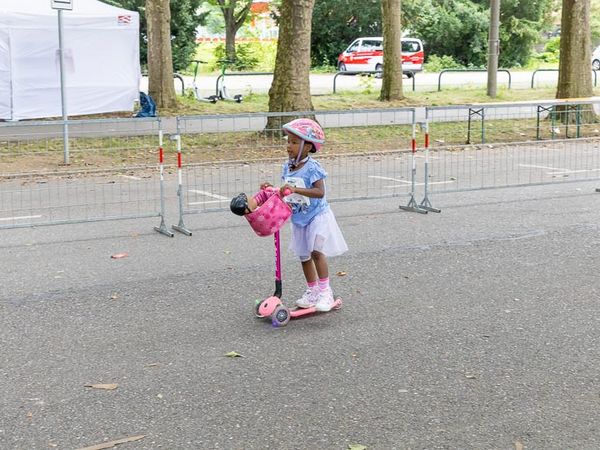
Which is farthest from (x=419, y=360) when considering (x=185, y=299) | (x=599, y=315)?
(x=185, y=299)

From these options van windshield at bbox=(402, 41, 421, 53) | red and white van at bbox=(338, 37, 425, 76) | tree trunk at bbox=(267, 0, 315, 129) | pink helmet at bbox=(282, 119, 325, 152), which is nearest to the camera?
pink helmet at bbox=(282, 119, 325, 152)

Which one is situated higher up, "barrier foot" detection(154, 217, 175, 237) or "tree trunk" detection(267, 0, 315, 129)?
"tree trunk" detection(267, 0, 315, 129)

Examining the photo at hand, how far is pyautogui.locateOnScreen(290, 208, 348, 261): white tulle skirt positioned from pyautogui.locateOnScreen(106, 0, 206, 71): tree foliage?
38.3 metres

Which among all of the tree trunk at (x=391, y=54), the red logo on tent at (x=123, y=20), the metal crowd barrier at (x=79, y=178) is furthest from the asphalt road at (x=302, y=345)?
the tree trunk at (x=391, y=54)

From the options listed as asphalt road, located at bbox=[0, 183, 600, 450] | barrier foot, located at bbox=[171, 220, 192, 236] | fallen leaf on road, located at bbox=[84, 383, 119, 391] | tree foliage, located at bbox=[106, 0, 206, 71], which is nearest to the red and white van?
tree foliage, located at bbox=[106, 0, 206, 71]

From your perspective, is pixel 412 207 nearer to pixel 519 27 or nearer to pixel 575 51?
pixel 575 51

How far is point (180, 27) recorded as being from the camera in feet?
148

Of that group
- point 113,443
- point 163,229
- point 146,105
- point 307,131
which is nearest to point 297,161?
point 307,131

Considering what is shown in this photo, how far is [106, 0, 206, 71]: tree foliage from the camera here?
43938mm

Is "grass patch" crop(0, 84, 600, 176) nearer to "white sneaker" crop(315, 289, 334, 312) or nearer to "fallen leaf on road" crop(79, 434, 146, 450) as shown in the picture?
"white sneaker" crop(315, 289, 334, 312)

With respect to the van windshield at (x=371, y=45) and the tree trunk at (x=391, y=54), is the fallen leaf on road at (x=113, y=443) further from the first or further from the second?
the van windshield at (x=371, y=45)

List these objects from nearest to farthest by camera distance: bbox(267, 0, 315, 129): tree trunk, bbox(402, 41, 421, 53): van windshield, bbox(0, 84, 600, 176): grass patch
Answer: bbox(0, 84, 600, 176): grass patch, bbox(267, 0, 315, 129): tree trunk, bbox(402, 41, 421, 53): van windshield

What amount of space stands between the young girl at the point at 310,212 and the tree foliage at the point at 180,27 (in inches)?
1507

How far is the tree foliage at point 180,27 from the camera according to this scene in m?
43.9
